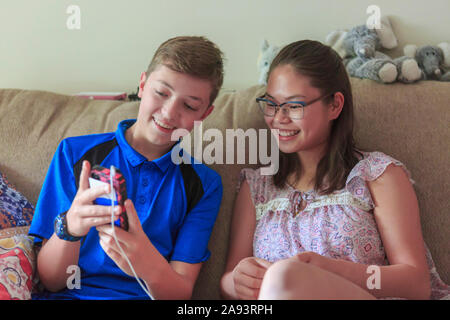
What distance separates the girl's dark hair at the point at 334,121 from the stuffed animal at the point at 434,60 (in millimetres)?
501

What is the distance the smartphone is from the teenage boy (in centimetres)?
16

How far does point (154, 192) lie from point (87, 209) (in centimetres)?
32

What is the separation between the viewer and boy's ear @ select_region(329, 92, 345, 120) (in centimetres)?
139

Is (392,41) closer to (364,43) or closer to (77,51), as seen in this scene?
(364,43)

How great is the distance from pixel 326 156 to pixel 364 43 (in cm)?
55

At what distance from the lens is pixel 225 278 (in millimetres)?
1307

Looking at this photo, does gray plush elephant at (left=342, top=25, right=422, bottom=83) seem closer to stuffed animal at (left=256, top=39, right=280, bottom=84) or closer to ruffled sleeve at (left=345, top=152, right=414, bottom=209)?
stuffed animal at (left=256, top=39, right=280, bottom=84)

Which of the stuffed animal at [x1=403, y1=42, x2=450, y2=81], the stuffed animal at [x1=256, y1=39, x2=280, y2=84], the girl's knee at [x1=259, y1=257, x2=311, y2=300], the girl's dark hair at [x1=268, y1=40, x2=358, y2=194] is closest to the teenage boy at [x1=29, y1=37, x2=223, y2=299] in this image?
the girl's dark hair at [x1=268, y1=40, x2=358, y2=194]

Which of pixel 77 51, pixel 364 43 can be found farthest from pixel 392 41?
pixel 77 51

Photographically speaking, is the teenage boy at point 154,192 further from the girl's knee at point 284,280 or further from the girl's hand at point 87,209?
the girl's knee at point 284,280

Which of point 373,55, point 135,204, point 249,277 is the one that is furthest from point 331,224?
point 373,55

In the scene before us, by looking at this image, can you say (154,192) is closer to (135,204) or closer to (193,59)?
(135,204)

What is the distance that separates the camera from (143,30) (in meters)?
1.92
